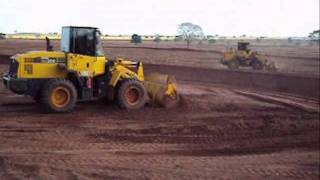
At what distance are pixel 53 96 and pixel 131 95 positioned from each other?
2.36 metres

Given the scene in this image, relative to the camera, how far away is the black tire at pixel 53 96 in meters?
14.7

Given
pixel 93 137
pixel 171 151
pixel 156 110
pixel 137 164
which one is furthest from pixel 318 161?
pixel 156 110

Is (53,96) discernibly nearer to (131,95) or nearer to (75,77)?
(75,77)

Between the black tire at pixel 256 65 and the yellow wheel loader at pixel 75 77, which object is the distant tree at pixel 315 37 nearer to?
the black tire at pixel 256 65

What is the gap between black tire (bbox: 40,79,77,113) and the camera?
14660mm

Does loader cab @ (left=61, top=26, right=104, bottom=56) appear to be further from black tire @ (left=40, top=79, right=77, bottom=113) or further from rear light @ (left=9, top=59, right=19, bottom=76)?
rear light @ (left=9, top=59, right=19, bottom=76)

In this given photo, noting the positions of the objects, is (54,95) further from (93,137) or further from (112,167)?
(112,167)

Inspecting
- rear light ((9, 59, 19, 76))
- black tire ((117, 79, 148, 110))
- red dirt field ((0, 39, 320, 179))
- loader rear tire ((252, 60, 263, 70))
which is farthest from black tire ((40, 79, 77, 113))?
loader rear tire ((252, 60, 263, 70))

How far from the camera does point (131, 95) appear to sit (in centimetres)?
1595

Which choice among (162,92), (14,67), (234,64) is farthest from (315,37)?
(14,67)

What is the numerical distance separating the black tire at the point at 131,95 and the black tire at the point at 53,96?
1.39 metres

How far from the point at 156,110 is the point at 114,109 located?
4.01ft

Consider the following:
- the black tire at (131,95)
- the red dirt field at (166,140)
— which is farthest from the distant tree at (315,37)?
the black tire at (131,95)

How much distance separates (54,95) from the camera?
48.7 ft
